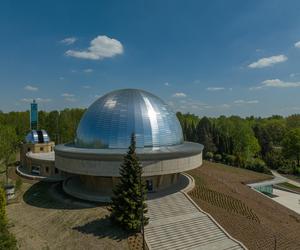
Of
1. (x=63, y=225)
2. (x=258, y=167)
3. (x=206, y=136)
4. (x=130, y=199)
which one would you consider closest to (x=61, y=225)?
(x=63, y=225)

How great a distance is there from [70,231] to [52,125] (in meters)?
50.3

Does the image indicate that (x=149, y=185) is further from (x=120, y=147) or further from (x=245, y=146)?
(x=245, y=146)

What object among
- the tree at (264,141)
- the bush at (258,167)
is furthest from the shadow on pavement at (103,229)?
the tree at (264,141)

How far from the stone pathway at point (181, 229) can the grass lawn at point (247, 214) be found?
1.10 meters

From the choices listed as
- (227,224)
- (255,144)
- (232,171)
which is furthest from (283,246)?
(255,144)

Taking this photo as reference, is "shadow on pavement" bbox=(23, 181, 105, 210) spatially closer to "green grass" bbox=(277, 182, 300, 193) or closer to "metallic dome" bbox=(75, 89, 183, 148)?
"metallic dome" bbox=(75, 89, 183, 148)

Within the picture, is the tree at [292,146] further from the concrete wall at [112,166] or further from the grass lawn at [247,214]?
the concrete wall at [112,166]

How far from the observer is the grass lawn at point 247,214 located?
1880 centimetres

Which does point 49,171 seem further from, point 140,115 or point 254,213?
point 254,213

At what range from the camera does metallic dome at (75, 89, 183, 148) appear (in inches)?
1014

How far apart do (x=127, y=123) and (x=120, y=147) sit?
8.57 ft

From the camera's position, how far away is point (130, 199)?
17.8 m

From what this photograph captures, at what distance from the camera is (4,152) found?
35.9 meters

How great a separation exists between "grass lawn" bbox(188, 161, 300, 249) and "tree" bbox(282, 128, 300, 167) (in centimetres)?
2572
